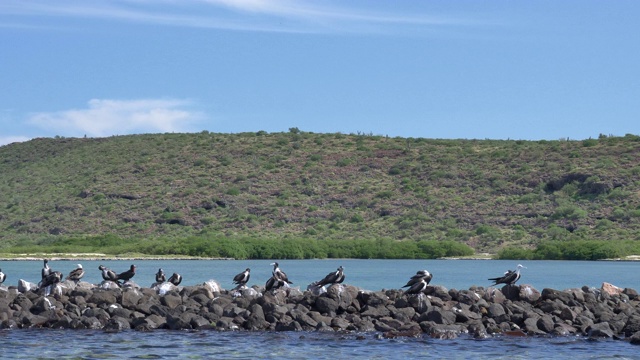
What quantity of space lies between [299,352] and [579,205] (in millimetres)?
67072

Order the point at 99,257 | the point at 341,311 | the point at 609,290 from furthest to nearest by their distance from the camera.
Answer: the point at 99,257 → the point at 609,290 → the point at 341,311

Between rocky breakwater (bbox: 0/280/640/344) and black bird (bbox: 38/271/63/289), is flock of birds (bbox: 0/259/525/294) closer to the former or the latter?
black bird (bbox: 38/271/63/289)

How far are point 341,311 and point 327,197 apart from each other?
67.3 m

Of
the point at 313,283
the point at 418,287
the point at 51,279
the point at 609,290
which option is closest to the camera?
the point at 418,287

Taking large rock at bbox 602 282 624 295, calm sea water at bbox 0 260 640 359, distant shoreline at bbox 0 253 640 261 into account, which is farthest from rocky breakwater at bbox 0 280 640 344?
distant shoreline at bbox 0 253 640 261

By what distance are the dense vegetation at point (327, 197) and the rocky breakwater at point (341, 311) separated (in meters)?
45.6

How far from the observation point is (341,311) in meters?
31.1

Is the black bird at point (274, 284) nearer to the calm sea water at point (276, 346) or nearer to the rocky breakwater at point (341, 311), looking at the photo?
the rocky breakwater at point (341, 311)

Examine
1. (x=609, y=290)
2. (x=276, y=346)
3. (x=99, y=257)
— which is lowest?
(x=276, y=346)

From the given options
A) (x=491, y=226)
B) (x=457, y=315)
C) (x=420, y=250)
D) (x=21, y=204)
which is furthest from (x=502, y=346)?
(x=21, y=204)

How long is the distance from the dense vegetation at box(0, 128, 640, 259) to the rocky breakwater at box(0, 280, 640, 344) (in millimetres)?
45618

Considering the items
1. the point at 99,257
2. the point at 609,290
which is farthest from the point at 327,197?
the point at 609,290

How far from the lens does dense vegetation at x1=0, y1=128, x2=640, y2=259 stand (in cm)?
8112

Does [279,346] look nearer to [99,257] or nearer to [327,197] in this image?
[99,257]
